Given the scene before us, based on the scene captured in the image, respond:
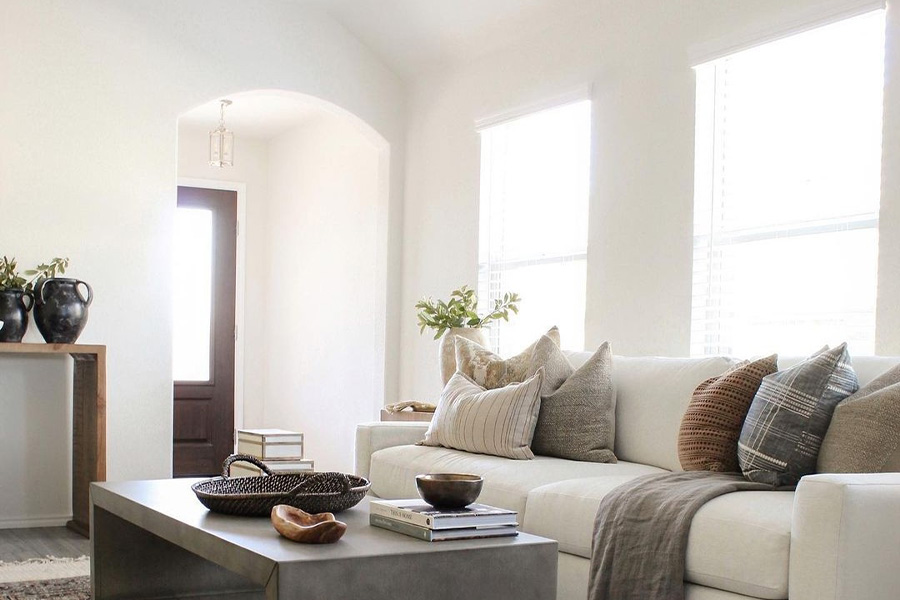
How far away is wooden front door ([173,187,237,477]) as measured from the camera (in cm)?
758

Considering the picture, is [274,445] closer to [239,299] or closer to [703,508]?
[239,299]

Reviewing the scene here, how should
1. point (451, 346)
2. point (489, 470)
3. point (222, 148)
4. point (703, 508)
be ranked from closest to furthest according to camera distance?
point (703, 508)
point (489, 470)
point (451, 346)
point (222, 148)

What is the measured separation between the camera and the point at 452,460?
362 centimetres

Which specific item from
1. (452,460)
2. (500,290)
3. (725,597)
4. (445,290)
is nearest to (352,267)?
(445,290)

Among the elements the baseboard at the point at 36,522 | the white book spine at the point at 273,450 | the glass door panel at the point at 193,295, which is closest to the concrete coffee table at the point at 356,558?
the baseboard at the point at 36,522

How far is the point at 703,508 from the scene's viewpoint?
2510 mm

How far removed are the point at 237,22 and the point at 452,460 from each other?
302 cm

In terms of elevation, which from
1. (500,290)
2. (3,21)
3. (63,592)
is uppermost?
(3,21)

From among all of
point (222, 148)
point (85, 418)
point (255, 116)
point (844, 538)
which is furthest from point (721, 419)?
point (255, 116)

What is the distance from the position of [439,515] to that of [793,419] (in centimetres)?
112

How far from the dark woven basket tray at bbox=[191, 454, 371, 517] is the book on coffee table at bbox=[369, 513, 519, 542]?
18 cm

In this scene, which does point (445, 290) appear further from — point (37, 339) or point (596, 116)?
point (37, 339)

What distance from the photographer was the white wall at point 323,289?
657 cm

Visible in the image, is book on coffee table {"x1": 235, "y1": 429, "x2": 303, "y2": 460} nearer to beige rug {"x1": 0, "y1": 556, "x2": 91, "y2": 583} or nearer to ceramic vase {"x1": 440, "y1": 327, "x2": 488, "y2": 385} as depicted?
ceramic vase {"x1": 440, "y1": 327, "x2": 488, "y2": 385}
